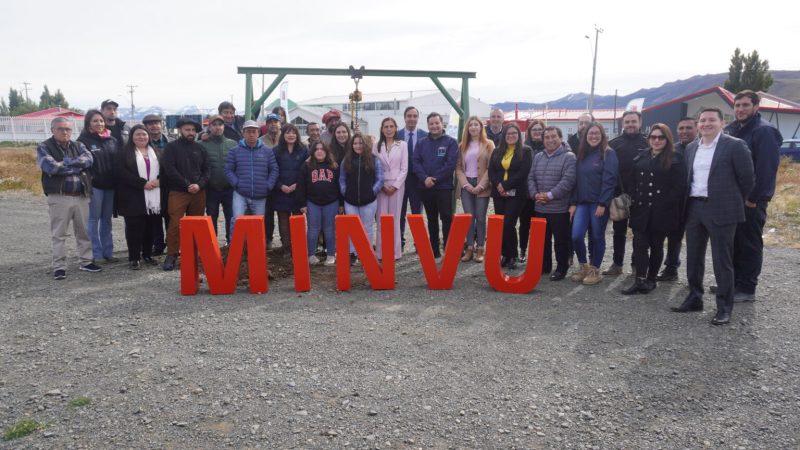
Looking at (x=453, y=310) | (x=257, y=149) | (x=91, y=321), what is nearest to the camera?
(x=91, y=321)

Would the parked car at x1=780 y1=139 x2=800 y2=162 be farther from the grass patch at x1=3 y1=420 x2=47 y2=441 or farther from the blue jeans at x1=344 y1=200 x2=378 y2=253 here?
the grass patch at x1=3 y1=420 x2=47 y2=441

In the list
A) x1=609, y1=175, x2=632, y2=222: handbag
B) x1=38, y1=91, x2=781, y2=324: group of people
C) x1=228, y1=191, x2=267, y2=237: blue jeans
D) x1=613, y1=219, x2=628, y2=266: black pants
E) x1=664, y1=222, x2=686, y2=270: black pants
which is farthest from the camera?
x1=228, y1=191, x2=267, y2=237: blue jeans

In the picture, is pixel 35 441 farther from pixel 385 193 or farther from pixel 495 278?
pixel 385 193

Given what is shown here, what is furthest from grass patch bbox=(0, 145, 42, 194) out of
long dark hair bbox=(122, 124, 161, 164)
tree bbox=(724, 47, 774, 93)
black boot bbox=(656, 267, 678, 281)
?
tree bbox=(724, 47, 774, 93)

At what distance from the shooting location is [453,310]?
5.37 meters

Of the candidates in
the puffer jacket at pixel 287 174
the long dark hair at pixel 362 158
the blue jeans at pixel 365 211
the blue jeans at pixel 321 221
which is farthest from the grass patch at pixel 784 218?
the puffer jacket at pixel 287 174

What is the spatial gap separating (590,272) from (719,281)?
1519mm

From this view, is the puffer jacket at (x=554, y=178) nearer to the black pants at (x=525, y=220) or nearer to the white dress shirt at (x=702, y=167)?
the black pants at (x=525, y=220)

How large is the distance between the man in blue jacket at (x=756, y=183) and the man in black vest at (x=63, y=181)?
7300 millimetres

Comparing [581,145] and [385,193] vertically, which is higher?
[581,145]

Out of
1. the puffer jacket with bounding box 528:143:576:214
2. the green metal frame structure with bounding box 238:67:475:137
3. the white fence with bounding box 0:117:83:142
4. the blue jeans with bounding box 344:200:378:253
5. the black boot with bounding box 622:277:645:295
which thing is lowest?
the black boot with bounding box 622:277:645:295

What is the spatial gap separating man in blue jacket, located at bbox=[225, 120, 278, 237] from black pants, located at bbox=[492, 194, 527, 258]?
9.59ft

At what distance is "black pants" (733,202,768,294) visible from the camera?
18.0 ft

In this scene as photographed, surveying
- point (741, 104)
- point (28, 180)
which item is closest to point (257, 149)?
point (741, 104)
